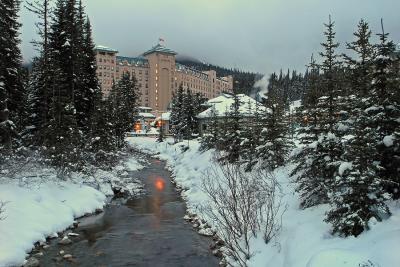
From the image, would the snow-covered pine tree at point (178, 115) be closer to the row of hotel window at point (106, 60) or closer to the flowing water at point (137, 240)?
the flowing water at point (137, 240)

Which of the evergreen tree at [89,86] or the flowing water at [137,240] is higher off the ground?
the evergreen tree at [89,86]

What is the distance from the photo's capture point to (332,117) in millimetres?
16484

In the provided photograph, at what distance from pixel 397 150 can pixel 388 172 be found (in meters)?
0.79

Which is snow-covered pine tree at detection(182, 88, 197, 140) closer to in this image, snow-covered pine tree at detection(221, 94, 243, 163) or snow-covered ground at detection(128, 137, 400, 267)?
snow-covered pine tree at detection(221, 94, 243, 163)

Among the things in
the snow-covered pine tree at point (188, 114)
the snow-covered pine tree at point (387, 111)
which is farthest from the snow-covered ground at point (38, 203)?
the snow-covered pine tree at point (188, 114)

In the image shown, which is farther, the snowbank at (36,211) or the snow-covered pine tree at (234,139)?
the snow-covered pine tree at (234,139)

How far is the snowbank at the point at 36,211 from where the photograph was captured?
16.2m

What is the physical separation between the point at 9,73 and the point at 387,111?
2939 centimetres

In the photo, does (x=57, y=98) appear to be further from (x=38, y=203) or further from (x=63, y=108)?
(x=38, y=203)

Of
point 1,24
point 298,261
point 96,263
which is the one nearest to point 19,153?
point 1,24

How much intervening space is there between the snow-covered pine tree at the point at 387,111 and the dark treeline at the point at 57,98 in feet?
67.8


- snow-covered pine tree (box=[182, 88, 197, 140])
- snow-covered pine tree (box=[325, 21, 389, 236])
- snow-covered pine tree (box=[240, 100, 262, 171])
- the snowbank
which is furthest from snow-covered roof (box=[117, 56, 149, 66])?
snow-covered pine tree (box=[325, 21, 389, 236])

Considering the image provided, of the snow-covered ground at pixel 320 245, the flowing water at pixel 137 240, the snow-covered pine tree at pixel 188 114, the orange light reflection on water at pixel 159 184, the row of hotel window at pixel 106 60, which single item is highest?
the row of hotel window at pixel 106 60

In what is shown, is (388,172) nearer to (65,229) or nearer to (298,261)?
(298,261)
